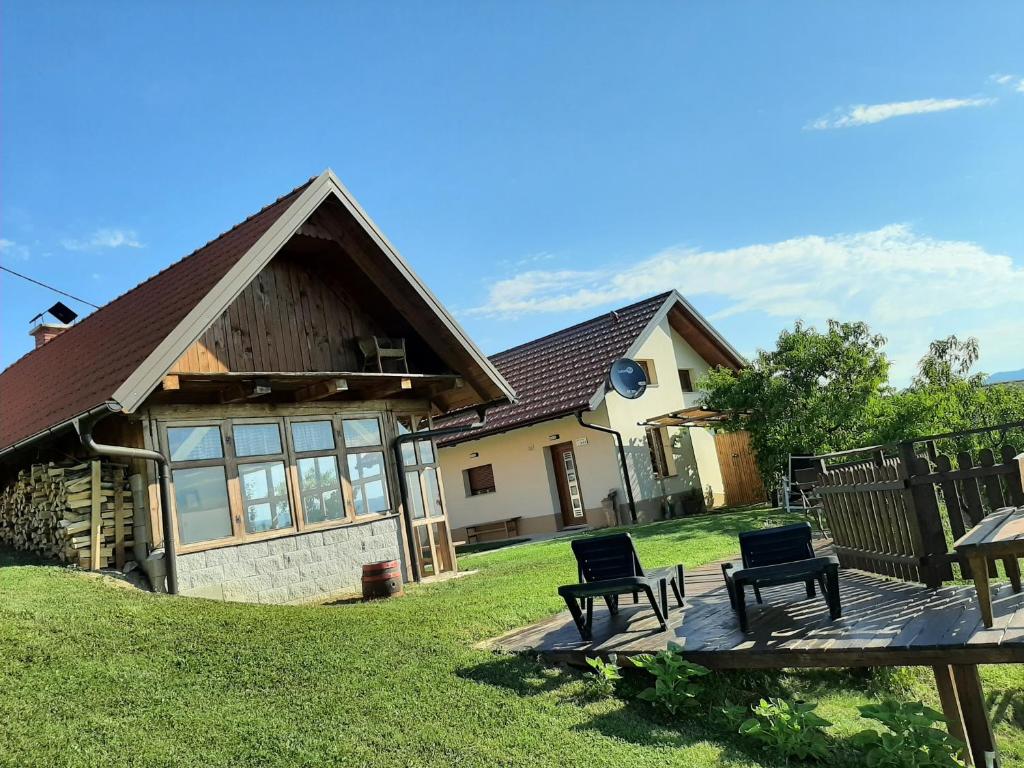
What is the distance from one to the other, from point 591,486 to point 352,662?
48.1ft

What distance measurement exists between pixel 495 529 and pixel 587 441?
3960 millimetres

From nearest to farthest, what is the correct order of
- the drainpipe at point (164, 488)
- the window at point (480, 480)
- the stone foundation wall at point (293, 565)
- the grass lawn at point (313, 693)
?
the grass lawn at point (313, 693)
the drainpipe at point (164, 488)
the stone foundation wall at point (293, 565)
the window at point (480, 480)

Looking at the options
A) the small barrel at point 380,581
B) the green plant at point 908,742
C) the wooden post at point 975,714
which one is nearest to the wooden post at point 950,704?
the wooden post at point 975,714

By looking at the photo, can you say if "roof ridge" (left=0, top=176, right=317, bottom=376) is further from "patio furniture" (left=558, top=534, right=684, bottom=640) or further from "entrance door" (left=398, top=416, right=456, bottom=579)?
"patio furniture" (left=558, top=534, right=684, bottom=640)

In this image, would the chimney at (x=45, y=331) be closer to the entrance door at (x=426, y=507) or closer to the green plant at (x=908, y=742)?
the entrance door at (x=426, y=507)

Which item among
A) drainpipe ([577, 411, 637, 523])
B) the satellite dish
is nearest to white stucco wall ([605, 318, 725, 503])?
drainpipe ([577, 411, 637, 523])

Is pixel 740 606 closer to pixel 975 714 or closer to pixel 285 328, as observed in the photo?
pixel 975 714

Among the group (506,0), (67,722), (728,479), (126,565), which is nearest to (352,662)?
(67,722)

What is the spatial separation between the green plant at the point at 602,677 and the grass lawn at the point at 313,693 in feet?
0.45

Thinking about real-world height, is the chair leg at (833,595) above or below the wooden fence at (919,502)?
below

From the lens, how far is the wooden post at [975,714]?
5.17 metres

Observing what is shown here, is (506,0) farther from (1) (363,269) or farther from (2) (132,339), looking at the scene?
(2) (132,339)

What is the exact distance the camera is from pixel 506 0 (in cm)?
1223

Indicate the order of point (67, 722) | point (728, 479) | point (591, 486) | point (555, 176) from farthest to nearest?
point (728, 479), point (591, 486), point (555, 176), point (67, 722)
